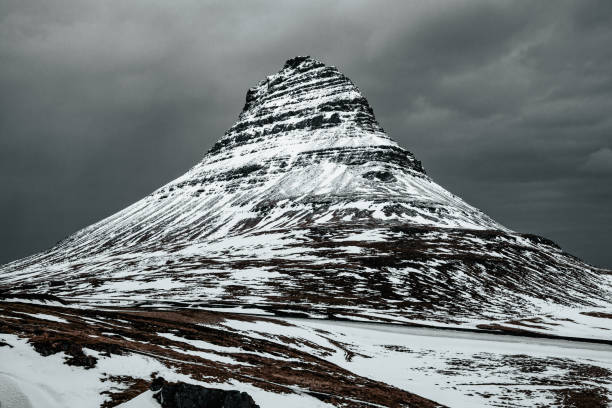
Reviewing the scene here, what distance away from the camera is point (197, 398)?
20.7 meters

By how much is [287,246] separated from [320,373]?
15835cm

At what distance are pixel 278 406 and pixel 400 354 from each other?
37079 millimetres

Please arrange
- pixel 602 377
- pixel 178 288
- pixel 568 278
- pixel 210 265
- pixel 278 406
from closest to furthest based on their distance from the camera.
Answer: pixel 278 406 → pixel 602 377 → pixel 178 288 → pixel 210 265 → pixel 568 278

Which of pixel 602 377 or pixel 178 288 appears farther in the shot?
pixel 178 288

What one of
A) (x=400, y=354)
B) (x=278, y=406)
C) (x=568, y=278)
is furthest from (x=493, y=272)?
(x=278, y=406)

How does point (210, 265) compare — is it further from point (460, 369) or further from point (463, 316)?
point (460, 369)

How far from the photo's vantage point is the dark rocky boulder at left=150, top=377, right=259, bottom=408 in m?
20.6

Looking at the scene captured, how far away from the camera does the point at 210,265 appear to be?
163750 mm

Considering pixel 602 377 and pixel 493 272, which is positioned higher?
pixel 493 272

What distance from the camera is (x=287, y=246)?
647 ft

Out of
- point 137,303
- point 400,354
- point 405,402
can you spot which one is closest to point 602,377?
point 400,354

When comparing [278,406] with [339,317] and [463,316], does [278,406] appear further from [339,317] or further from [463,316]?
[463,316]

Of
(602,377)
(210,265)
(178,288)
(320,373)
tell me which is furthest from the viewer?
(210,265)

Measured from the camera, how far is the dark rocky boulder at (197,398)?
20572mm
